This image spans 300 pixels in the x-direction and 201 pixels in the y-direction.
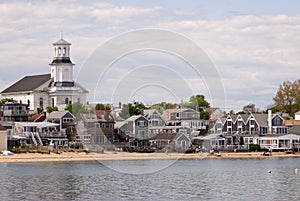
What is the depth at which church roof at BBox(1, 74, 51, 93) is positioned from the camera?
162175 mm

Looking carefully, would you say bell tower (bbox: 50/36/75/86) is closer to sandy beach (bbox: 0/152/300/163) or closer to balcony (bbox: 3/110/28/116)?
balcony (bbox: 3/110/28/116)

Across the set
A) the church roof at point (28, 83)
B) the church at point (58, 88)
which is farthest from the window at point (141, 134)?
the church roof at point (28, 83)

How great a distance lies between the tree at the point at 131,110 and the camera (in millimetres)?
117162

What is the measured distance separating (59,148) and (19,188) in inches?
1900

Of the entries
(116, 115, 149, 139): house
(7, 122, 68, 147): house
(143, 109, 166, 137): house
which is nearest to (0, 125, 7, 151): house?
(7, 122, 68, 147): house

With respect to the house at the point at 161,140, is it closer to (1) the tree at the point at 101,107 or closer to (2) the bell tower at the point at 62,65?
(1) the tree at the point at 101,107

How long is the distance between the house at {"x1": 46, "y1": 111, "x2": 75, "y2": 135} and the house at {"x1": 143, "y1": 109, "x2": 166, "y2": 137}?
1082 cm

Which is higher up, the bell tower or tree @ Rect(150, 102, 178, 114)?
the bell tower

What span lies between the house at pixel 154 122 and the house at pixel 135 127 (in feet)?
3.05

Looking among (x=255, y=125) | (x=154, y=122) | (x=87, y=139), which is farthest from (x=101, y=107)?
(x=255, y=125)

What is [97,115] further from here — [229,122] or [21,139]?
[229,122]

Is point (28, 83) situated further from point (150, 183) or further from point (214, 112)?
point (150, 183)

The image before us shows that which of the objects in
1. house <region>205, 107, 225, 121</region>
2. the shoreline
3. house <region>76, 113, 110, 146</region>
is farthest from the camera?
house <region>205, 107, 225, 121</region>

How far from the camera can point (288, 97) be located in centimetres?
15788
